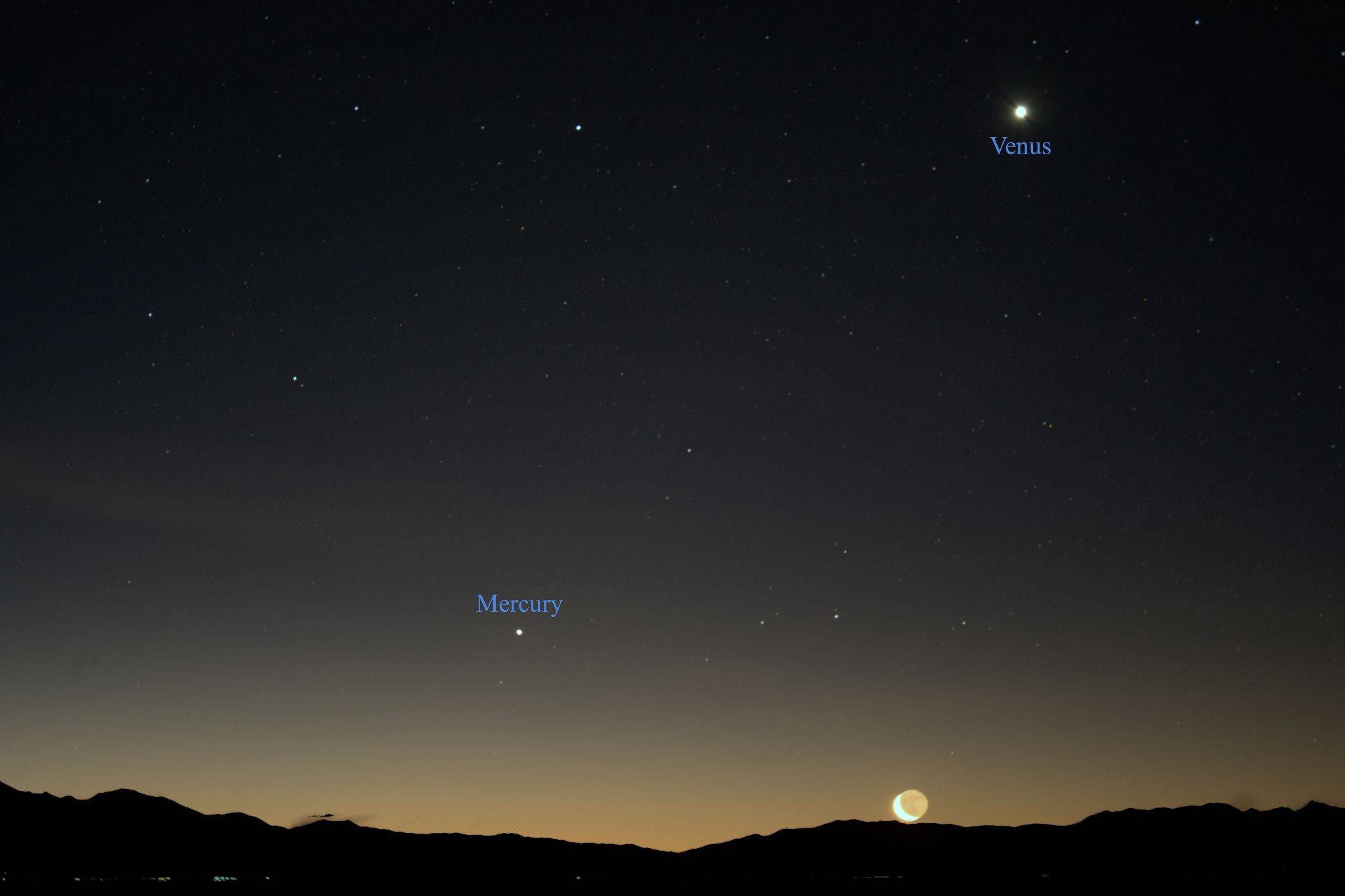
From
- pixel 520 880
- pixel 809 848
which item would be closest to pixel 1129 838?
pixel 809 848

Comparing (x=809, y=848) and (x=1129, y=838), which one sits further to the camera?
(x=809, y=848)

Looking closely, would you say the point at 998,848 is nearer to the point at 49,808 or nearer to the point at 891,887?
the point at 891,887

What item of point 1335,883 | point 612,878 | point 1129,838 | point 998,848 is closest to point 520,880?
point 612,878

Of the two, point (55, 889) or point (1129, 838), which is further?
point (1129, 838)

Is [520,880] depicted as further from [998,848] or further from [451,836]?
[998,848]

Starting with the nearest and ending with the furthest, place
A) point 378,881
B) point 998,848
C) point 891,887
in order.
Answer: point 378,881, point 891,887, point 998,848

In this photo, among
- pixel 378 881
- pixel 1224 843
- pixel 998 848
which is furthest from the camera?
pixel 1224 843
